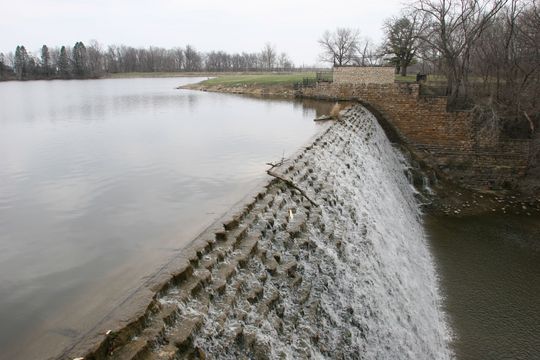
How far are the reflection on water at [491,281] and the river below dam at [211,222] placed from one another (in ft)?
0.12

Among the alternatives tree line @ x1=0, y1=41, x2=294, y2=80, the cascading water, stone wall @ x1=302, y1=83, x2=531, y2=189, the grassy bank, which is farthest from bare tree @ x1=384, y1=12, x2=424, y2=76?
tree line @ x1=0, y1=41, x2=294, y2=80

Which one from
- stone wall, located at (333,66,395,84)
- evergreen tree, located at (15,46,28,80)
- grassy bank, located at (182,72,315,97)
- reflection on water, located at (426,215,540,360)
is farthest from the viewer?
evergreen tree, located at (15,46,28,80)

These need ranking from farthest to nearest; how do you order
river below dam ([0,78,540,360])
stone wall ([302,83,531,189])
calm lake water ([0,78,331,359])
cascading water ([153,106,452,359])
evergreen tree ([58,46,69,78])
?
evergreen tree ([58,46,69,78]) → stone wall ([302,83,531,189]) → river below dam ([0,78,540,360]) → cascading water ([153,106,452,359]) → calm lake water ([0,78,331,359])

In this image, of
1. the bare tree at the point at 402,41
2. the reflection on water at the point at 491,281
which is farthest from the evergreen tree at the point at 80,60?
the reflection on water at the point at 491,281

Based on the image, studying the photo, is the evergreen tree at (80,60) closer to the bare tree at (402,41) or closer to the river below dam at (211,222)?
the bare tree at (402,41)

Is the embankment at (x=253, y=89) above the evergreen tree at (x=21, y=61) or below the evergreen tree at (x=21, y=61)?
below

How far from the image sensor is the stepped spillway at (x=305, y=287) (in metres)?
3.78

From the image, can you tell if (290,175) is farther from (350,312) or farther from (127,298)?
(127,298)

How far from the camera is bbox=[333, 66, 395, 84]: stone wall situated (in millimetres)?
22297

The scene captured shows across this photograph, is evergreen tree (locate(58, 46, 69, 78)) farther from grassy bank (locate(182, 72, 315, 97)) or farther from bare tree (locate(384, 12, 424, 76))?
bare tree (locate(384, 12, 424, 76))

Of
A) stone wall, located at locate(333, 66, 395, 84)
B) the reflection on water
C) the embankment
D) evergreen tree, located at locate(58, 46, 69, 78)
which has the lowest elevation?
the reflection on water

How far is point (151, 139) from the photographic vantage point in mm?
13453

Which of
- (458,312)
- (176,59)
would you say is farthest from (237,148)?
(176,59)

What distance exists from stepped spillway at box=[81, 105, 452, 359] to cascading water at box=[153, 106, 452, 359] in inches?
0.7
